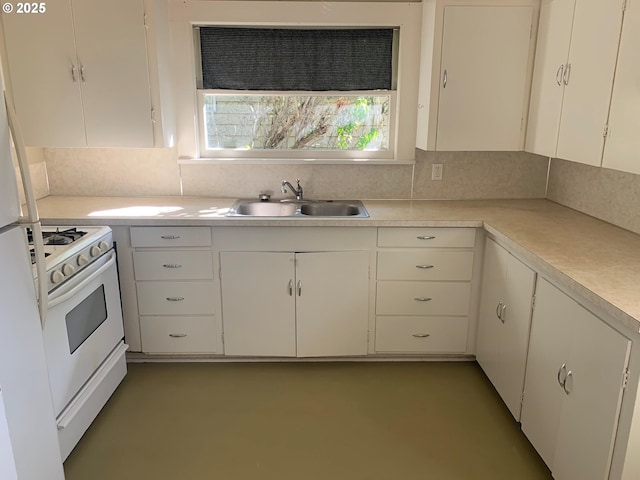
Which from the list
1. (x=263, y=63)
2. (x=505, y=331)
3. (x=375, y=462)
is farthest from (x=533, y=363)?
(x=263, y=63)

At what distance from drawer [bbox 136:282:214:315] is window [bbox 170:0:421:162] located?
0.93 m

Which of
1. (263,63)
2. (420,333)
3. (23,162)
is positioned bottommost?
(420,333)

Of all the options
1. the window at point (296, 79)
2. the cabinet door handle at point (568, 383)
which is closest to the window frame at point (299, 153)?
the window at point (296, 79)

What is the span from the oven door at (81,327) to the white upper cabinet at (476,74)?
80.0 inches

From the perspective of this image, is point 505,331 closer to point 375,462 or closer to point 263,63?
point 375,462

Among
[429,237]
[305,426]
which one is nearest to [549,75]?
[429,237]

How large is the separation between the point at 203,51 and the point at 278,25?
52 centimetres

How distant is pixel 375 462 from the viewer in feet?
7.27

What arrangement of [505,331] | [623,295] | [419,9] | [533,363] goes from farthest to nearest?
[419,9] < [505,331] < [533,363] < [623,295]

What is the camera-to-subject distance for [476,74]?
2855 millimetres

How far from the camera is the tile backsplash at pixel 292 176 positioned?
3.29 metres

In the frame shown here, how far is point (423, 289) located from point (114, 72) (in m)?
2.22

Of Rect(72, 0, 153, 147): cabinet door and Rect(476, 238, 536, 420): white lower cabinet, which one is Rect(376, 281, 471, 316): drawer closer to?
Rect(476, 238, 536, 420): white lower cabinet

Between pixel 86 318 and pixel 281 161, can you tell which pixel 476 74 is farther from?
pixel 86 318
